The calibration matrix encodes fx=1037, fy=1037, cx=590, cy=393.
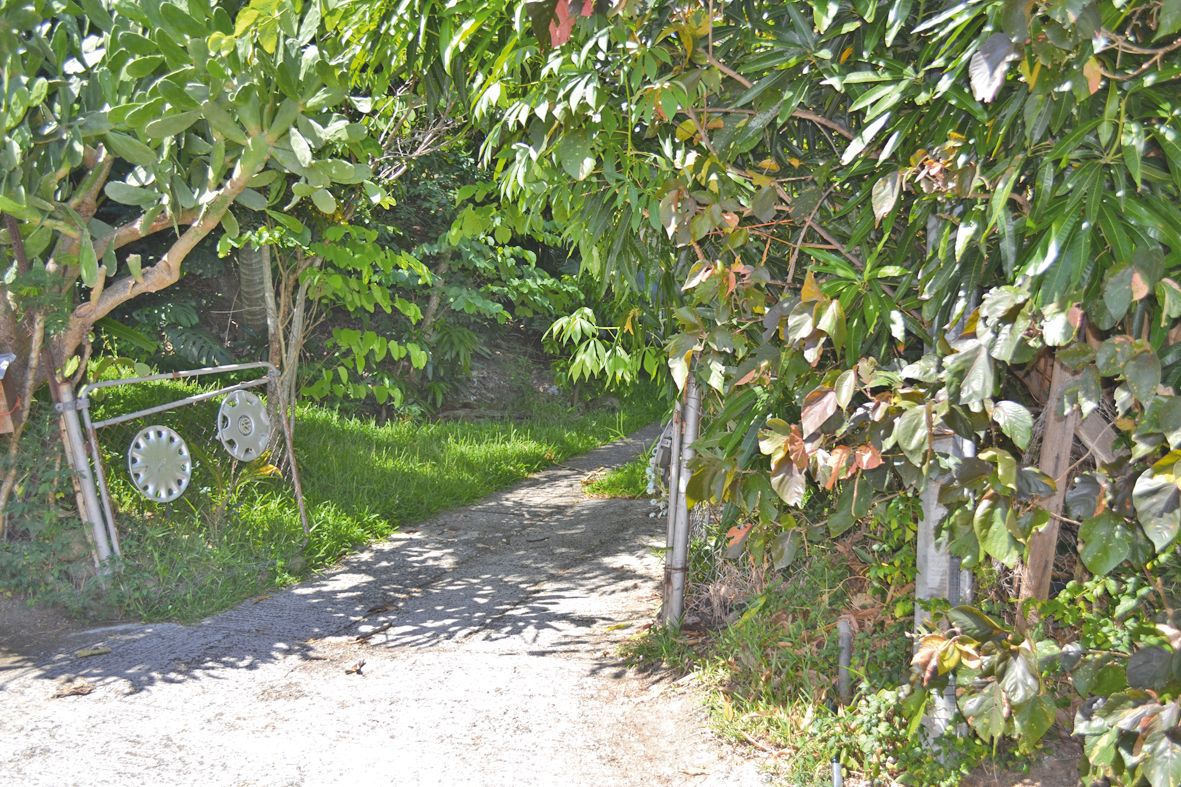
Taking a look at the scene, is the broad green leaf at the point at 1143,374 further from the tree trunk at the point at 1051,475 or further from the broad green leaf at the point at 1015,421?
the tree trunk at the point at 1051,475

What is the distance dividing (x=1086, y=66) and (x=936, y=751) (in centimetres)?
193

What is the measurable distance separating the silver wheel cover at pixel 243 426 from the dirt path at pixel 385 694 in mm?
834

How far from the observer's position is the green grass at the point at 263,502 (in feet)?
16.0

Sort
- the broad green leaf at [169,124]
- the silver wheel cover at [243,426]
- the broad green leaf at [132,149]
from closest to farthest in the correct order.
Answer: the broad green leaf at [169,124] → the broad green leaf at [132,149] → the silver wheel cover at [243,426]

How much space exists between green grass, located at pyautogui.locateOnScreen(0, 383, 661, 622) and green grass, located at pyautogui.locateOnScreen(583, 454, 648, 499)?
74 cm

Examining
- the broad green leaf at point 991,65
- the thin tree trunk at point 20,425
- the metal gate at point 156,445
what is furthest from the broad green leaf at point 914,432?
the thin tree trunk at point 20,425

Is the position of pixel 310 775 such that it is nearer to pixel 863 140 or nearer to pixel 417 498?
pixel 863 140

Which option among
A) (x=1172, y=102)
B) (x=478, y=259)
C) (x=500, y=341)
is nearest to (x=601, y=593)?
(x=1172, y=102)

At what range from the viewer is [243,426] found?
5609 millimetres

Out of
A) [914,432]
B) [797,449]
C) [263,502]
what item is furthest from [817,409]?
[263,502]

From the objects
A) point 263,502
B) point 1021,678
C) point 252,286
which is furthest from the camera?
point 252,286

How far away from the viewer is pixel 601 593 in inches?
201

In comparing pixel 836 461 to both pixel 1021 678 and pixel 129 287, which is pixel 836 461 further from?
pixel 129 287

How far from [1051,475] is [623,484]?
4797mm
